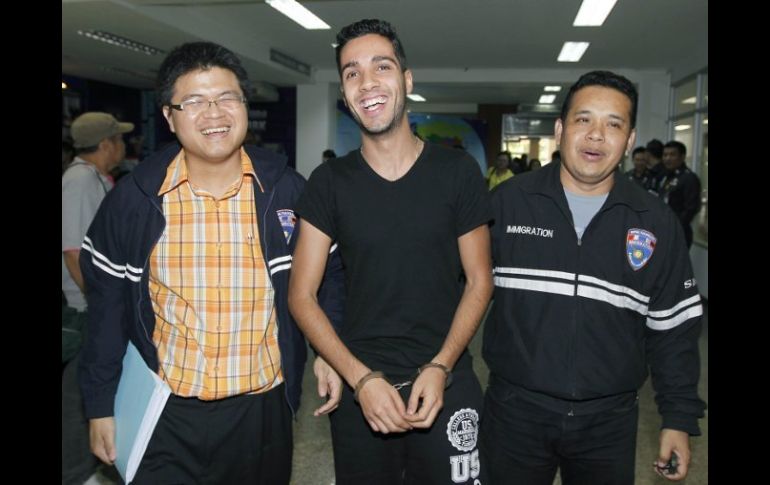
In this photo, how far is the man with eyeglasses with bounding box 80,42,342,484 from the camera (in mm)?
1693

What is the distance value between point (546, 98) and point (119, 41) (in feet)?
37.4

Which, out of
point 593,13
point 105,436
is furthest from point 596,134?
point 593,13

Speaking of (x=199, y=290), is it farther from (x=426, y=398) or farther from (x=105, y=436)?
(x=426, y=398)

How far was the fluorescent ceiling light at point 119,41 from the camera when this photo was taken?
812cm

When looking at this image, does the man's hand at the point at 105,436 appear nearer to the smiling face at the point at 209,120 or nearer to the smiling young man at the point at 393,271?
the smiling young man at the point at 393,271

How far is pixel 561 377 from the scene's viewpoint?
1723mm

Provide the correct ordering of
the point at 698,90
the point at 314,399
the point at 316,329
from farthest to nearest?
the point at 698,90 < the point at 314,399 < the point at 316,329

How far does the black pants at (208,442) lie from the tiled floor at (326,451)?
141 cm

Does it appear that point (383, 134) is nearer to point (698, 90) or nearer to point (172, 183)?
point (172, 183)

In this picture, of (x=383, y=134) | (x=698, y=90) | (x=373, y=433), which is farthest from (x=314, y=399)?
(x=698, y=90)

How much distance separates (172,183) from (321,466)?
1974 mm

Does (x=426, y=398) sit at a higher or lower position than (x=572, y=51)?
lower

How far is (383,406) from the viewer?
1.59 meters

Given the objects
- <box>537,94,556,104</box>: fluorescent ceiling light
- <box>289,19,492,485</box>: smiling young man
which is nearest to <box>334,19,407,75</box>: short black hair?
<box>289,19,492,485</box>: smiling young man
